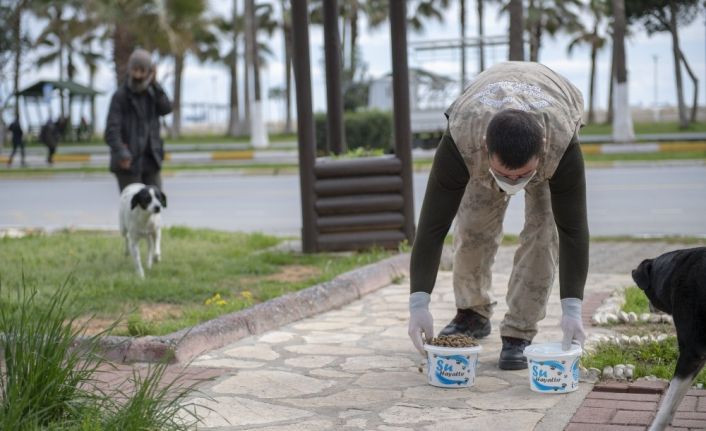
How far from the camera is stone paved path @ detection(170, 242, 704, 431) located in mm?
4418

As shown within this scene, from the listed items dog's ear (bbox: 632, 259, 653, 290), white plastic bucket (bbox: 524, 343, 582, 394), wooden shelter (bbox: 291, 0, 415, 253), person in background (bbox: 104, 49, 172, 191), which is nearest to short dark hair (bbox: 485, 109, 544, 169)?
dog's ear (bbox: 632, 259, 653, 290)

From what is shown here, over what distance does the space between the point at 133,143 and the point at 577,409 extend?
18.2 feet

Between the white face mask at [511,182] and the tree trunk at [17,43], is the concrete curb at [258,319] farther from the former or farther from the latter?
the tree trunk at [17,43]

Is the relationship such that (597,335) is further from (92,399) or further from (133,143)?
(133,143)

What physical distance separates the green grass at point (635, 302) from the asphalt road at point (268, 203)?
163 inches

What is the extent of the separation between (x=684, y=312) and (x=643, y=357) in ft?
4.46

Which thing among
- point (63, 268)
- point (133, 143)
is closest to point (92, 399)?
point (63, 268)

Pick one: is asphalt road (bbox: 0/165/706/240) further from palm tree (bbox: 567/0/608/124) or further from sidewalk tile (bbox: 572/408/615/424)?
palm tree (bbox: 567/0/608/124)

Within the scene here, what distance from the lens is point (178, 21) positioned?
137ft

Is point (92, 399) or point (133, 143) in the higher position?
point (133, 143)

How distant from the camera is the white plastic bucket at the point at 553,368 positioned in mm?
4699

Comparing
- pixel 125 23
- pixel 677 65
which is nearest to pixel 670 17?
pixel 677 65

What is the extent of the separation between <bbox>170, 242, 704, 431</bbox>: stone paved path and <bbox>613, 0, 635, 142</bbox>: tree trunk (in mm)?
22089

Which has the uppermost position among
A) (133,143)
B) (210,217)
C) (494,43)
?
(494,43)
